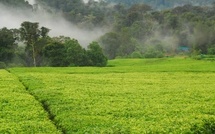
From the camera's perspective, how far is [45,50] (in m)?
68.8

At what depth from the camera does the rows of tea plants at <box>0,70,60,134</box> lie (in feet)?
60.5

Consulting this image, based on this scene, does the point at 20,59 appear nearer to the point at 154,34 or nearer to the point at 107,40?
the point at 107,40

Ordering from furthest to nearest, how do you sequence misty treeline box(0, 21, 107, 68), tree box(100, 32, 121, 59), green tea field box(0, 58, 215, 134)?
tree box(100, 32, 121, 59) < misty treeline box(0, 21, 107, 68) < green tea field box(0, 58, 215, 134)

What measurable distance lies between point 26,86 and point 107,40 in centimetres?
8495

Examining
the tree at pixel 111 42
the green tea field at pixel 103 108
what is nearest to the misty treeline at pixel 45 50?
the green tea field at pixel 103 108

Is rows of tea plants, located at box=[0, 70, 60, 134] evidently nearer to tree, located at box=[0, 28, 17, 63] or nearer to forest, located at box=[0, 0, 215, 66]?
forest, located at box=[0, 0, 215, 66]

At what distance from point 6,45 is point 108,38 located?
45.4m

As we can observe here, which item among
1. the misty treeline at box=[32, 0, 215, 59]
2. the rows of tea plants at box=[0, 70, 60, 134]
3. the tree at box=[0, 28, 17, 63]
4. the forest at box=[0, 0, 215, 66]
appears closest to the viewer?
the rows of tea plants at box=[0, 70, 60, 134]

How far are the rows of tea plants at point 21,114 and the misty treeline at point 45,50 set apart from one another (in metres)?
39.6

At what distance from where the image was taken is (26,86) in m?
30.7

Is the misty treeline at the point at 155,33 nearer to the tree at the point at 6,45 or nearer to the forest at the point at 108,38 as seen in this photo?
the forest at the point at 108,38

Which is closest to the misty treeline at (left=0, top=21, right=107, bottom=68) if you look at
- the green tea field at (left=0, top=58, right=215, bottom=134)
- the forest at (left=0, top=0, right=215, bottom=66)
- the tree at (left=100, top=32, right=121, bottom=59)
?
the forest at (left=0, top=0, right=215, bottom=66)

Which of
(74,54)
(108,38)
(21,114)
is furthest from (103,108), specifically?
(108,38)

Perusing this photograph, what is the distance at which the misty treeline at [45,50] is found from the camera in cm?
6744
